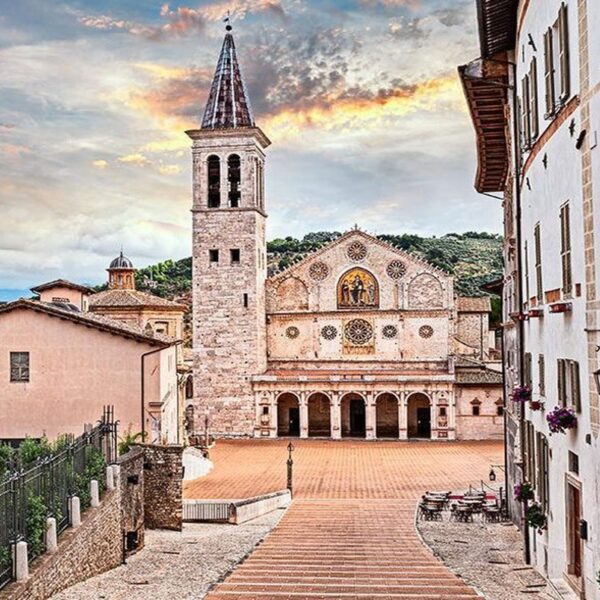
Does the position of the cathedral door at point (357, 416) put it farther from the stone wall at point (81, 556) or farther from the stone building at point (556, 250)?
the stone building at point (556, 250)

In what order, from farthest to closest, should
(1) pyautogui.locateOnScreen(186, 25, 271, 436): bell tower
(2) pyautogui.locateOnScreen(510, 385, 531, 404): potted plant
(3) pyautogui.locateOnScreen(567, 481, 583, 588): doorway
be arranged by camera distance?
(1) pyautogui.locateOnScreen(186, 25, 271, 436): bell tower < (2) pyautogui.locateOnScreen(510, 385, 531, 404): potted plant < (3) pyautogui.locateOnScreen(567, 481, 583, 588): doorway

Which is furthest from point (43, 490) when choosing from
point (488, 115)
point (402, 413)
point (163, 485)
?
point (402, 413)

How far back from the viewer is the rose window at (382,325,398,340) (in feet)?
180

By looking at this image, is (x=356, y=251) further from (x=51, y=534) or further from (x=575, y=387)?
(x=575, y=387)

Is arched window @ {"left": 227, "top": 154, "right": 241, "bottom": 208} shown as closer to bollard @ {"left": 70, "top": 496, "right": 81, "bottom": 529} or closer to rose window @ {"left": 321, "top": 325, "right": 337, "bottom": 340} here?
rose window @ {"left": 321, "top": 325, "right": 337, "bottom": 340}

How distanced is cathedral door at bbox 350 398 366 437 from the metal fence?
36.7 m

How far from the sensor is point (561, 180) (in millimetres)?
11086

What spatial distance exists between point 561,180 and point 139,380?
60.9 ft

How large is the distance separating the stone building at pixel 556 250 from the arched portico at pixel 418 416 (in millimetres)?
38007

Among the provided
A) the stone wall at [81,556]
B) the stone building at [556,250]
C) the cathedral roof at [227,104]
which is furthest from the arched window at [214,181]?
the stone building at [556,250]

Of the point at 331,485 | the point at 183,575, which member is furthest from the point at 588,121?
the point at 331,485

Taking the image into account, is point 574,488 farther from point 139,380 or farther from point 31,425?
point 31,425

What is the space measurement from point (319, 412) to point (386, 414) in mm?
4321

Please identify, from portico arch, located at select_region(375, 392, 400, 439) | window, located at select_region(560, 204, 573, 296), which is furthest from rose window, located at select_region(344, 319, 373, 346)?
window, located at select_region(560, 204, 573, 296)
